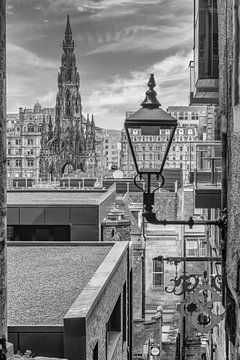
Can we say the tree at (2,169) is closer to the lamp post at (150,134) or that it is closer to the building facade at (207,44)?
the lamp post at (150,134)

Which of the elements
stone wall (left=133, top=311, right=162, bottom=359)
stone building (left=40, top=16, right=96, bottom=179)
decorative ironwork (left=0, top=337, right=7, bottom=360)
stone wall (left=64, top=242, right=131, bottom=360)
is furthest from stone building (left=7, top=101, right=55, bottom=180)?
decorative ironwork (left=0, top=337, right=7, bottom=360)

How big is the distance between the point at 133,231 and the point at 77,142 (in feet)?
212

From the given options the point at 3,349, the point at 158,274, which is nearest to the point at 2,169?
the point at 3,349

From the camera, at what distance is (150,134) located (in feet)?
20.1

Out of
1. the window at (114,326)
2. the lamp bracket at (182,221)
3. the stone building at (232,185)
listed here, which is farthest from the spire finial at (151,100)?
the window at (114,326)

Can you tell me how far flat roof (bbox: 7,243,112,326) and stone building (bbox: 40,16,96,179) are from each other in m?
75.8

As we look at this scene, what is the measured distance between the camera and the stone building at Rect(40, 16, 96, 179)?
307 ft

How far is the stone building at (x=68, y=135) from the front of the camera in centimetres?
9362

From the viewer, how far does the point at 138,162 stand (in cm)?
633

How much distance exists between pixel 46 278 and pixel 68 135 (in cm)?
8287

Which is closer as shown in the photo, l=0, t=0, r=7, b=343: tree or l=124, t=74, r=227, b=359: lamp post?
l=0, t=0, r=7, b=343: tree

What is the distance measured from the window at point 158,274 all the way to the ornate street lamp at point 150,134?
90.2ft

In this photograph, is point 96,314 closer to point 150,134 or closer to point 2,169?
point 150,134

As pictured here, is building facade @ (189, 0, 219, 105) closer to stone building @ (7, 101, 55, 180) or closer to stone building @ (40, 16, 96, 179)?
stone building @ (40, 16, 96, 179)
